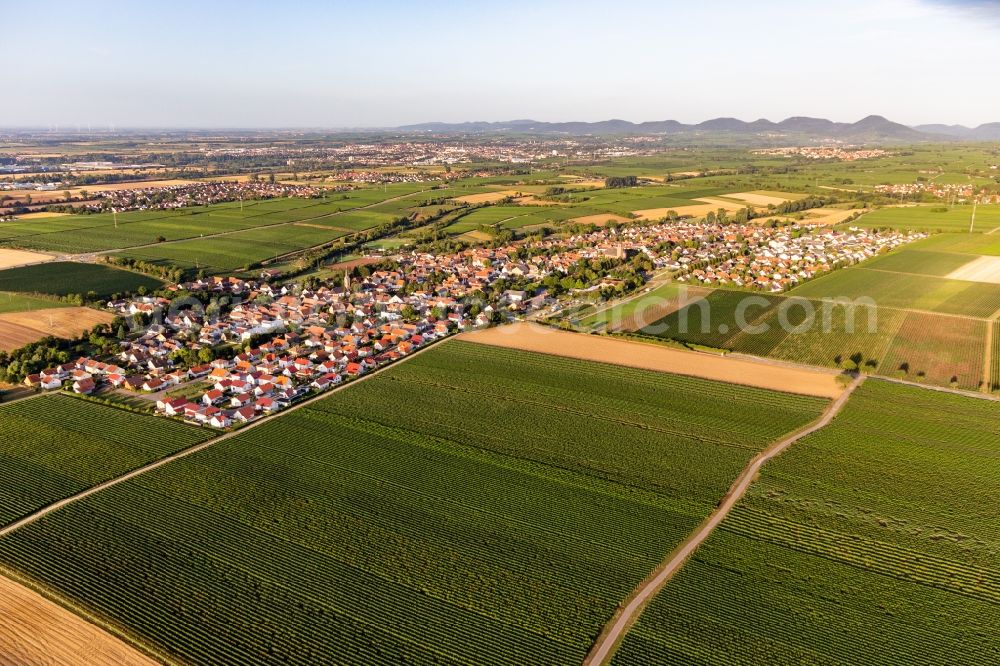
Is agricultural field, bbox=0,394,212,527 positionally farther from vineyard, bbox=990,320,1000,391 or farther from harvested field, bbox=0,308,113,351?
vineyard, bbox=990,320,1000,391

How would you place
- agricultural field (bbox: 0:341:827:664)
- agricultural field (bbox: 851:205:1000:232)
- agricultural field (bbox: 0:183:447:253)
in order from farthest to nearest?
1. agricultural field (bbox: 851:205:1000:232)
2. agricultural field (bbox: 0:183:447:253)
3. agricultural field (bbox: 0:341:827:664)

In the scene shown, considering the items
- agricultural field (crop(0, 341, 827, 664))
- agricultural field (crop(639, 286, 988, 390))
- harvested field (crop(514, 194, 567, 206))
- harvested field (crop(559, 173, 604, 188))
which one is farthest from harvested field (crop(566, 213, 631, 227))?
agricultural field (crop(0, 341, 827, 664))

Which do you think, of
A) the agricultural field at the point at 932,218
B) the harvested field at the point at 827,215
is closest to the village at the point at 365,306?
the agricultural field at the point at 932,218

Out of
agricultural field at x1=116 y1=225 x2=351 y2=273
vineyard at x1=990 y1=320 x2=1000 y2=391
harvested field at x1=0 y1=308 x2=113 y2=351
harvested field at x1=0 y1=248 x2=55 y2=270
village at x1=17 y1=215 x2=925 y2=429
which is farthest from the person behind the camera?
agricultural field at x1=116 y1=225 x2=351 y2=273

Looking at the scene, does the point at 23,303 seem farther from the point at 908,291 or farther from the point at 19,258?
the point at 908,291

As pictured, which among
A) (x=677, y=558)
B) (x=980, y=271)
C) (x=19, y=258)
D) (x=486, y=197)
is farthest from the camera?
(x=486, y=197)

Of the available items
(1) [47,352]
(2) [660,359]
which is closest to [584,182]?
(2) [660,359]

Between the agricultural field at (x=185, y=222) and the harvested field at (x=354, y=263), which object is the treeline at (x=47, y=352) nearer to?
Result: the harvested field at (x=354, y=263)
